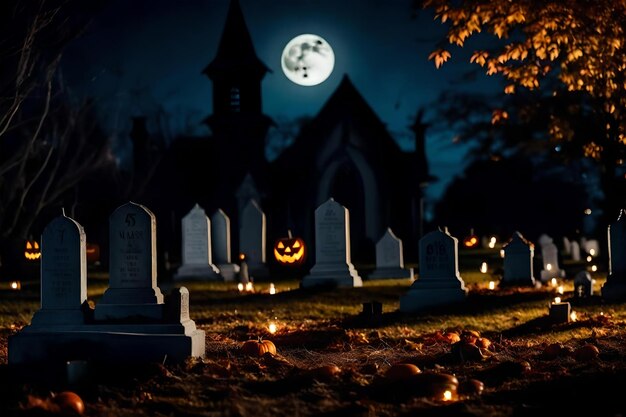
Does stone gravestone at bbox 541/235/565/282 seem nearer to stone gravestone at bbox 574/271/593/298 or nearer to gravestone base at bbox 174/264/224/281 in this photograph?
stone gravestone at bbox 574/271/593/298

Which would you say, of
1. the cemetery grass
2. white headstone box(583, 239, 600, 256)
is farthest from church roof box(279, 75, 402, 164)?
the cemetery grass

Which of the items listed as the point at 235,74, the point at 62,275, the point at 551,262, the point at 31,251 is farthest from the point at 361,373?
the point at 235,74

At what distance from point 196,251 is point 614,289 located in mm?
12283

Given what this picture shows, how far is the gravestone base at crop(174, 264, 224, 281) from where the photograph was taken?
83.2 ft

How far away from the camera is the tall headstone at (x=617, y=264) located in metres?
17.5

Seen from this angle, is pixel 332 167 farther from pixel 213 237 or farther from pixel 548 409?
pixel 548 409

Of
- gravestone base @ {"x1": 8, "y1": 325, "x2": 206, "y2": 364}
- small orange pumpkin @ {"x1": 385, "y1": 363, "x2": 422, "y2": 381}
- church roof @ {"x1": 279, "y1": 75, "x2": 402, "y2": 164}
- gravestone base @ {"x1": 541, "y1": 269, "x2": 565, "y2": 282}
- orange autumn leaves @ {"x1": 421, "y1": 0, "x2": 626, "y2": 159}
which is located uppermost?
church roof @ {"x1": 279, "y1": 75, "x2": 402, "y2": 164}

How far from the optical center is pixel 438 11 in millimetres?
14156

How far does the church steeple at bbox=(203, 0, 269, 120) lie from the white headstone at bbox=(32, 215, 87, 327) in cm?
2811

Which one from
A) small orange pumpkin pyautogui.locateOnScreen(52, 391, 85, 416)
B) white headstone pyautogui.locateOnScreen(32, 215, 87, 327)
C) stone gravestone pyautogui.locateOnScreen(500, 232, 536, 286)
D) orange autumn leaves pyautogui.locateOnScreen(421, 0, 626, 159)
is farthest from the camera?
stone gravestone pyautogui.locateOnScreen(500, 232, 536, 286)

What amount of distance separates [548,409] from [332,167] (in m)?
30.1

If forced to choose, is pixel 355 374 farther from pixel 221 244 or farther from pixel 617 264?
pixel 221 244

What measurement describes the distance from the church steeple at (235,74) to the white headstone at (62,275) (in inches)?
1107

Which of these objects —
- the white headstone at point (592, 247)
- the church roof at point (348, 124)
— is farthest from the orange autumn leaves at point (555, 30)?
the white headstone at point (592, 247)
